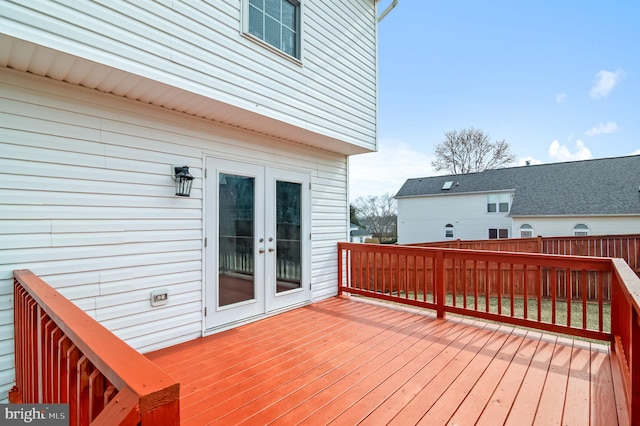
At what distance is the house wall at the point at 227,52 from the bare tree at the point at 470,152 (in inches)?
679

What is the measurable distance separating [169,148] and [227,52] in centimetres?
115

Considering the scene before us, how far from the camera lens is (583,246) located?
27.5 ft

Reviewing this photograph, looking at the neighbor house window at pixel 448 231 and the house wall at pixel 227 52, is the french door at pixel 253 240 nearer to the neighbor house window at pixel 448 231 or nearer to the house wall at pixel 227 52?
the house wall at pixel 227 52

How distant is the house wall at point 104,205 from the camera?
232 cm

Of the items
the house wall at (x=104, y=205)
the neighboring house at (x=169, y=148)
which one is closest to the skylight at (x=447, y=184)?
the neighboring house at (x=169, y=148)

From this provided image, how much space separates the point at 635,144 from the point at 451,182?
29.0ft

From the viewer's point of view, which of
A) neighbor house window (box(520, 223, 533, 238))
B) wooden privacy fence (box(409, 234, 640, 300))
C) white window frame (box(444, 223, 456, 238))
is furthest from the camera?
white window frame (box(444, 223, 456, 238))

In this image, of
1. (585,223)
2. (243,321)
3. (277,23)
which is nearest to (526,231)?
(585,223)

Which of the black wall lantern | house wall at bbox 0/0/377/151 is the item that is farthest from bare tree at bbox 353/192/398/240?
the black wall lantern

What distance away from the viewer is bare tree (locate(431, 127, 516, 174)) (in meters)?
19.6

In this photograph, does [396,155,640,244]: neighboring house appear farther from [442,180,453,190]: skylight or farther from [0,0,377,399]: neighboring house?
[0,0,377,399]: neighboring house

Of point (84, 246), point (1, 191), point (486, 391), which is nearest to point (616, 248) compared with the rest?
point (486, 391)

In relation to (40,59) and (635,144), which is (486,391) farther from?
(635,144)

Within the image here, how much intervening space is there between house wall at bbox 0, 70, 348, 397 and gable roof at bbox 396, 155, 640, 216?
1511cm
